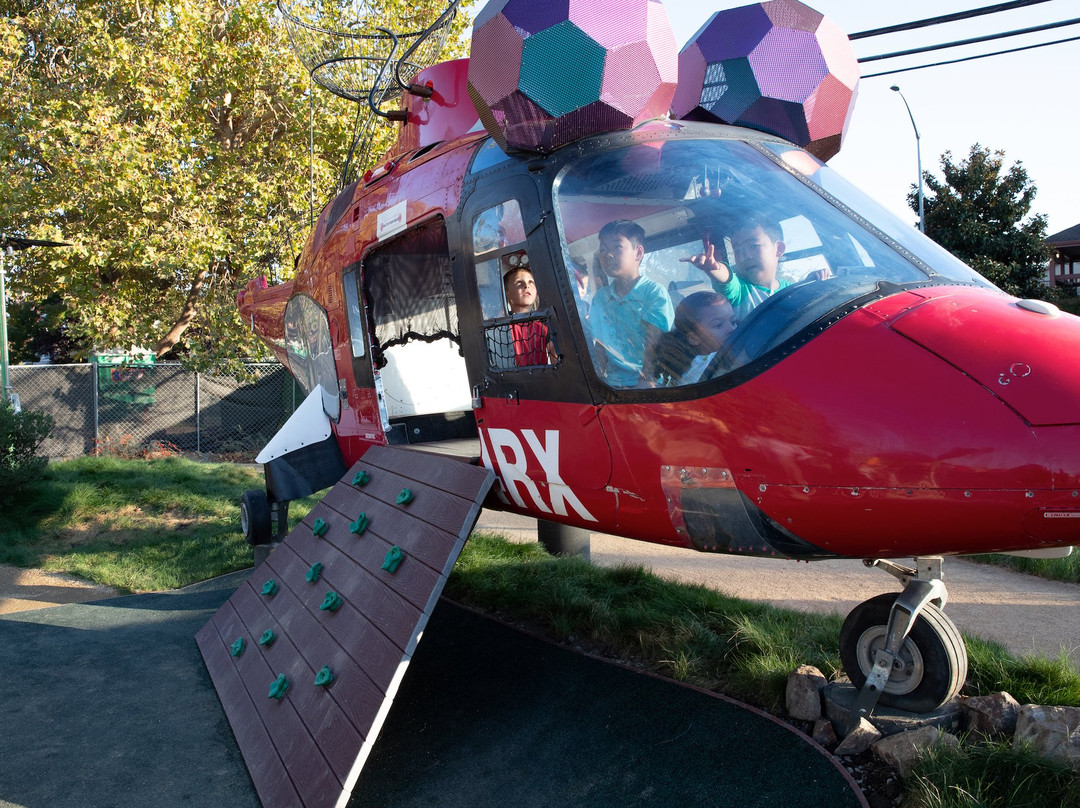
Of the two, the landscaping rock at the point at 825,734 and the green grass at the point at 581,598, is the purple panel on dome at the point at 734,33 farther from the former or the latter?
the landscaping rock at the point at 825,734

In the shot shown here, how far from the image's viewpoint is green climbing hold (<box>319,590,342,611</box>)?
3.85 meters

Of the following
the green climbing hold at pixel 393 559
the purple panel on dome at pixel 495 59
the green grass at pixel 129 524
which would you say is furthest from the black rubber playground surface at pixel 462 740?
the purple panel on dome at pixel 495 59

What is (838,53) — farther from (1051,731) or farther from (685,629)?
(1051,731)

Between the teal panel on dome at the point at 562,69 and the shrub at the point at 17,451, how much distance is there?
7.92 m

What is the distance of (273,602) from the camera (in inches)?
178

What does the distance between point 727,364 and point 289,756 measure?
2.33m

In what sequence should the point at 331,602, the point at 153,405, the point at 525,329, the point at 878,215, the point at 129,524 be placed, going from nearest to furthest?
1. the point at 878,215
2. the point at 525,329
3. the point at 331,602
4. the point at 129,524
5. the point at 153,405

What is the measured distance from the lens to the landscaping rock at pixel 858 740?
3.16 metres

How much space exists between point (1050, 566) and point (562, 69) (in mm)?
5598

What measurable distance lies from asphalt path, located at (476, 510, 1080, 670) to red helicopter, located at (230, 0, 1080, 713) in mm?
2315

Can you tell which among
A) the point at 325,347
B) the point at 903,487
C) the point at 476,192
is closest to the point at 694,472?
the point at 903,487

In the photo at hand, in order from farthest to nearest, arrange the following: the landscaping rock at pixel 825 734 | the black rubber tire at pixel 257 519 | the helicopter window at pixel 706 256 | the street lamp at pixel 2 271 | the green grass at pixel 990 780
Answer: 1. the street lamp at pixel 2 271
2. the black rubber tire at pixel 257 519
3. the landscaping rock at pixel 825 734
4. the helicopter window at pixel 706 256
5. the green grass at pixel 990 780

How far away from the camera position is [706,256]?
3.04 meters

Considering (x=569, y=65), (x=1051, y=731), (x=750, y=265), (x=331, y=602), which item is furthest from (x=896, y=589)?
(x=569, y=65)
